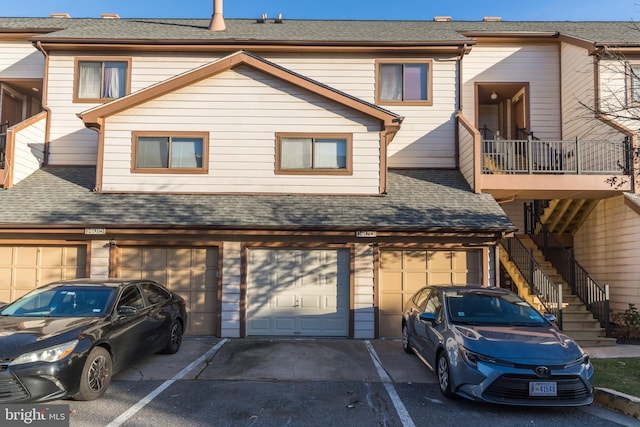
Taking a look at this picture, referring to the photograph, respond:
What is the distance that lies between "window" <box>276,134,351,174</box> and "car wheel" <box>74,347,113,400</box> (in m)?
6.29

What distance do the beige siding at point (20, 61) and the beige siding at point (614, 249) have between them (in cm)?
1746

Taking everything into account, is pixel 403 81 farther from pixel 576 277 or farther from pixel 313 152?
pixel 576 277

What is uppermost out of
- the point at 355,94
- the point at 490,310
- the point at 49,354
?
the point at 355,94

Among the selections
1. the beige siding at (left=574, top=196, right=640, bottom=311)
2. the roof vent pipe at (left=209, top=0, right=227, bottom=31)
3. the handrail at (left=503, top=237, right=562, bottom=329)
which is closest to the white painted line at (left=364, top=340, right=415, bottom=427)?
the handrail at (left=503, top=237, right=562, bottom=329)

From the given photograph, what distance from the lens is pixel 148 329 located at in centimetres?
730

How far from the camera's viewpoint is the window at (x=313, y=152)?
11.2 meters

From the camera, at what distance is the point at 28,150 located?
12.0m

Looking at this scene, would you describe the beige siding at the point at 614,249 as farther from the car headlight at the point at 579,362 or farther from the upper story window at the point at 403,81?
the car headlight at the point at 579,362

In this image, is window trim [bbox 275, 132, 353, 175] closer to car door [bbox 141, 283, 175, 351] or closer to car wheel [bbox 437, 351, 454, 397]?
car door [bbox 141, 283, 175, 351]

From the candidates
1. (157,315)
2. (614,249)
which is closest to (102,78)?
(157,315)

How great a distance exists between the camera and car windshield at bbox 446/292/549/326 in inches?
261

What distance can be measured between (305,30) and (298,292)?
9.06 m

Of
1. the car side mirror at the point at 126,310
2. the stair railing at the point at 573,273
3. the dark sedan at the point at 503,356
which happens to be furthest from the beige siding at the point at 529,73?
the car side mirror at the point at 126,310

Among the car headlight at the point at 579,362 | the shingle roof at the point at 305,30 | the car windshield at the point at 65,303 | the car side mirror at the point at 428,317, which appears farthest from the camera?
the shingle roof at the point at 305,30
